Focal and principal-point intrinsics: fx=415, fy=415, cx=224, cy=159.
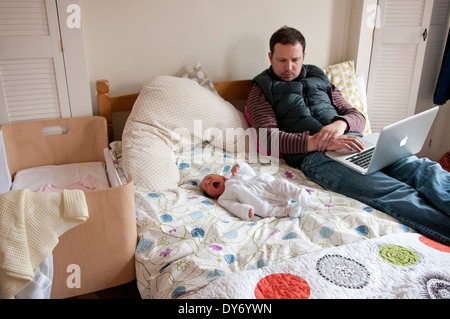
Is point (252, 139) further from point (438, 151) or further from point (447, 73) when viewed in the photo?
point (438, 151)

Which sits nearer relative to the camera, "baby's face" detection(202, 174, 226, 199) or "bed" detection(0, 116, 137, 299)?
"bed" detection(0, 116, 137, 299)

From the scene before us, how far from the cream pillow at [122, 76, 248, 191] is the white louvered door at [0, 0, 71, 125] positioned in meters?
0.40

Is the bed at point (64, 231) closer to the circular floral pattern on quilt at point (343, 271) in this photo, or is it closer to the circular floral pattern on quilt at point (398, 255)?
the circular floral pattern on quilt at point (343, 271)

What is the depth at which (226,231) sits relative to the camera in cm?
155


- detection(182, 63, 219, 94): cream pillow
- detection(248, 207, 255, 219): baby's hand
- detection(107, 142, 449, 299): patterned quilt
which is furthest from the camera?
detection(182, 63, 219, 94): cream pillow

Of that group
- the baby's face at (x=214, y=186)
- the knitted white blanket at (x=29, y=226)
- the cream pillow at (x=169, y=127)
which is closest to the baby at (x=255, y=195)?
the baby's face at (x=214, y=186)

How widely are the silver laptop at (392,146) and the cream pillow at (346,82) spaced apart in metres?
0.62

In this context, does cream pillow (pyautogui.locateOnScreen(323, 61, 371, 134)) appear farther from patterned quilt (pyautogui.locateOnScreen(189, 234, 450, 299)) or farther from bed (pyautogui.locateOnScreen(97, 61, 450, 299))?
patterned quilt (pyautogui.locateOnScreen(189, 234, 450, 299))

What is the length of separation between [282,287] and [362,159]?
92 centimetres

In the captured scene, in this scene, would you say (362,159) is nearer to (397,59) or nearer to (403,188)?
(403,188)

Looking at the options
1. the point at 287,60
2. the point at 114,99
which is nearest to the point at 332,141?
the point at 287,60

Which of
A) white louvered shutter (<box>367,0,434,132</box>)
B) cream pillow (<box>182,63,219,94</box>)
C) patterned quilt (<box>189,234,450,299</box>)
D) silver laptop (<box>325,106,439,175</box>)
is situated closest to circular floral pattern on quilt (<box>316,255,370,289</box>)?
patterned quilt (<box>189,234,450,299</box>)

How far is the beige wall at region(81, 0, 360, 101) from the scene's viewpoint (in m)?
2.22
